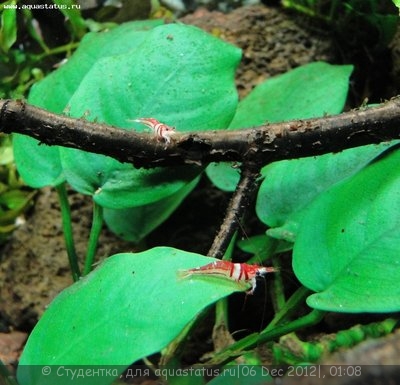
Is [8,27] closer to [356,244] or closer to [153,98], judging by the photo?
[153,98]

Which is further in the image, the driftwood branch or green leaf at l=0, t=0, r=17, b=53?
green leaf at l=0, t=0, r=17, b=53

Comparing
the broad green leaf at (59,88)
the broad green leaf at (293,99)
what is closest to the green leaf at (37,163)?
the broad green leaf at (59,88)

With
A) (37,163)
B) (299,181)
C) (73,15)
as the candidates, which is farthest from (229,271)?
(73,15)

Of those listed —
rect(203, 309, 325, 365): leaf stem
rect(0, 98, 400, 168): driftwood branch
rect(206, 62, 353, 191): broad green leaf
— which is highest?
rect(0, 98, 400, 168): driftwood branch

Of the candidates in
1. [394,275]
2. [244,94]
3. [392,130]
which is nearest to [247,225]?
[244,94]

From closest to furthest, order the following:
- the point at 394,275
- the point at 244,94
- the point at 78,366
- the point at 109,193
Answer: the point at 78,366, the point at 394,275, the point at 109,193, the point at 244,94

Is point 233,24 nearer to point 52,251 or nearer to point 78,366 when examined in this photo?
point 52,251

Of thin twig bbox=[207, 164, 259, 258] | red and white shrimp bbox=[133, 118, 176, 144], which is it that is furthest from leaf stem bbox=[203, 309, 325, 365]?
red and white shrimp bbox=[133, 118, 176, 144]

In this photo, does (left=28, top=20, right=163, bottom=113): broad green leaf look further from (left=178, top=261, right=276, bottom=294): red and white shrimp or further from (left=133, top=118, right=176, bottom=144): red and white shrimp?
(left=178, top=261, right=276, bottom=294): red and white shrimp
